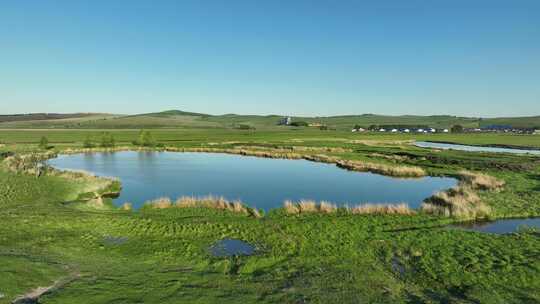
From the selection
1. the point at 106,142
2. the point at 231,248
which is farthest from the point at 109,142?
the point at 231,248

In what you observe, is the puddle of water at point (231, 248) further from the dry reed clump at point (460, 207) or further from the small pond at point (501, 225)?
the dry reed clump at point (460, 207)

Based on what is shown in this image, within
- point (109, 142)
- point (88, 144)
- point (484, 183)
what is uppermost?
point (109, 142)

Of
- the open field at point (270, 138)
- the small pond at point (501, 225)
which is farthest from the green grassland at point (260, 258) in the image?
the open field at point (270, 138)

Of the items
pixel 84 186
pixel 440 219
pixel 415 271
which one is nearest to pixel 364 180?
pixel 440 219

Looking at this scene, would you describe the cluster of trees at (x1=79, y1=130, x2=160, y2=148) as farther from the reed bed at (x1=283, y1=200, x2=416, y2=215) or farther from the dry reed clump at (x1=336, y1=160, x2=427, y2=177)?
the reed bed at (x1=283, y1=200, x2=416, y2=215)

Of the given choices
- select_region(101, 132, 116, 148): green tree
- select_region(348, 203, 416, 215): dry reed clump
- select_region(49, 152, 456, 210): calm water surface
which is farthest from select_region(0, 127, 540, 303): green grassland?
select_region(101, 132, 116, 148): green tree

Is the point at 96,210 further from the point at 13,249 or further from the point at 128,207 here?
the point at 13,249

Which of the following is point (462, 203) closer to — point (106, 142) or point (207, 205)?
point (207, 205)
